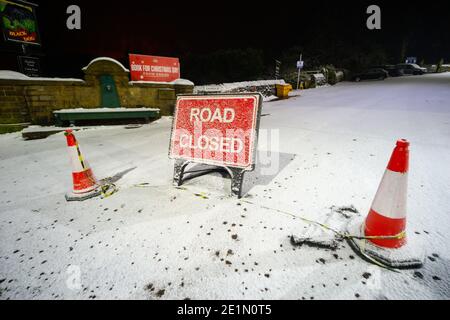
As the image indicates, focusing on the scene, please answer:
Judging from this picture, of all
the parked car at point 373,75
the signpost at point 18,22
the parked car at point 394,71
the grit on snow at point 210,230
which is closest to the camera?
the grit on snow at point 210,230

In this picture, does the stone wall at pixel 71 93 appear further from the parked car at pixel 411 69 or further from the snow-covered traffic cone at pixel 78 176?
the parked car at pixel 411 69

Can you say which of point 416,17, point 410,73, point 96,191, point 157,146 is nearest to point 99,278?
point 96,191

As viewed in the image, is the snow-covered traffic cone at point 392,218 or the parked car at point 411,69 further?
the parked car at point 411,69

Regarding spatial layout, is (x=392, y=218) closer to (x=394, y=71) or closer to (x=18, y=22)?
(x=18, y=22)

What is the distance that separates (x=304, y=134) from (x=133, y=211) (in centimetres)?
398

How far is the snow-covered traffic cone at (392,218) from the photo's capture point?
1.54 meters

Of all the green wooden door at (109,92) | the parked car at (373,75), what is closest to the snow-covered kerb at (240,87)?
the green wooden door at (109,92)

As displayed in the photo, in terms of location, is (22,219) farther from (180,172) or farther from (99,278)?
(180,172)

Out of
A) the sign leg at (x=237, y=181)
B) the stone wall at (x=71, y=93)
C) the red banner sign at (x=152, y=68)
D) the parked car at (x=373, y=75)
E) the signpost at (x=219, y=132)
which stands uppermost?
the parked car at (x=373, y=75)

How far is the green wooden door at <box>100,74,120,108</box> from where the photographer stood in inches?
280

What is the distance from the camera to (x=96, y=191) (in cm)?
253

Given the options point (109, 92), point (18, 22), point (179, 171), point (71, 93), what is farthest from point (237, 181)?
point (18, 22)

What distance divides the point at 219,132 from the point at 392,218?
179 centimetres

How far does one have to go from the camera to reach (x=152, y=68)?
316 inches
